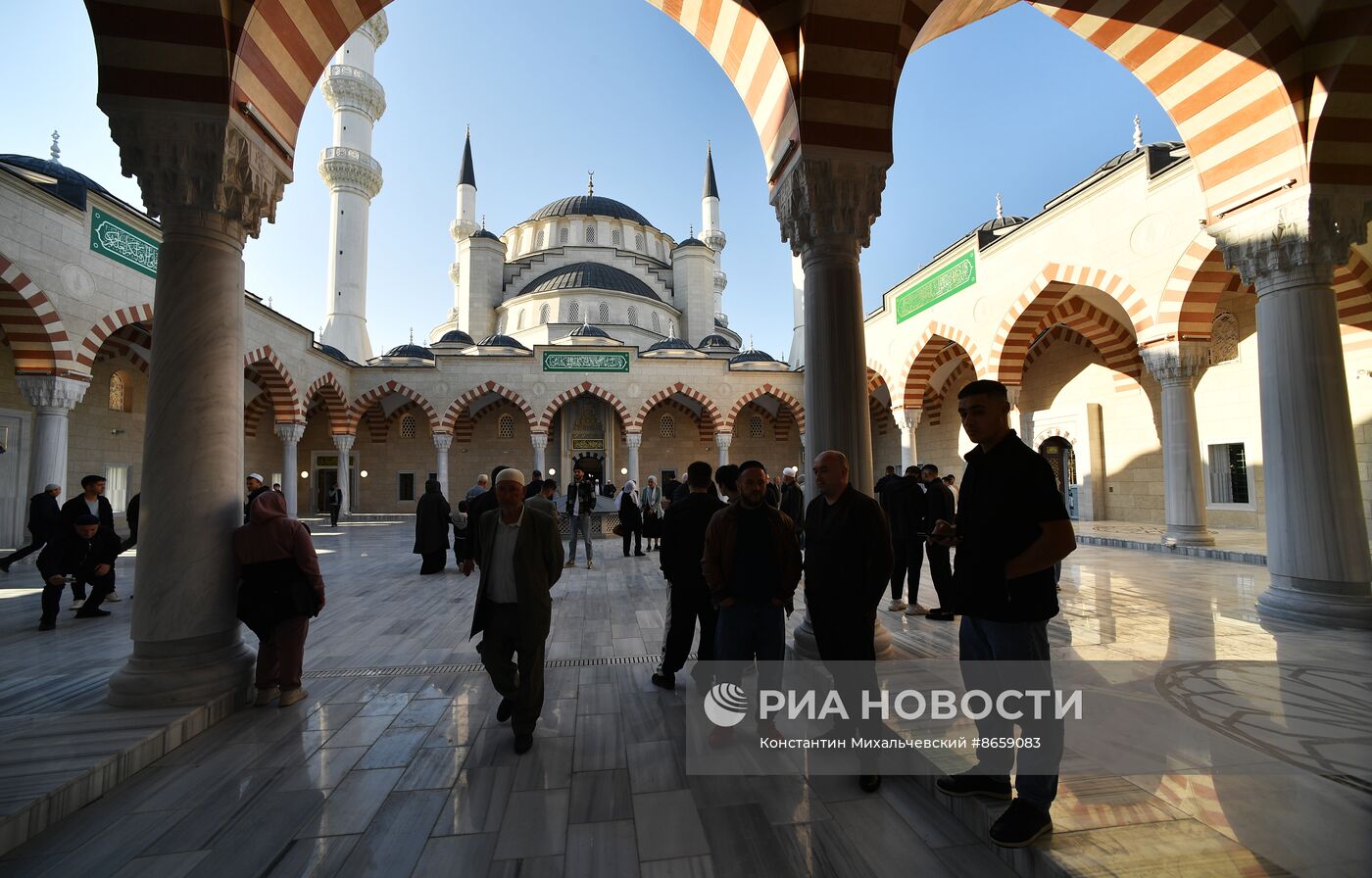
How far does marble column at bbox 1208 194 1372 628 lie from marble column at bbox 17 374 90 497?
13.8 m

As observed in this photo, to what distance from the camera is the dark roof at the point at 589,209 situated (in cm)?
3081

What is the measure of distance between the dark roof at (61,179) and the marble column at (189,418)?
8.65 meters

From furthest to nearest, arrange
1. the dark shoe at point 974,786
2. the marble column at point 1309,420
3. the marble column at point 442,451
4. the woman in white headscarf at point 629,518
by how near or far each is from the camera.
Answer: the marble column at point 442,451
the woman in white headscarf at point 629,518
the marble column at point 1309,420
the dark shoe at point 974,786

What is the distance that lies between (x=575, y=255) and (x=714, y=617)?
1133 inches

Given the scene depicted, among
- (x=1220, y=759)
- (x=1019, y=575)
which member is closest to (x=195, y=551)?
(x=1019, y=575)

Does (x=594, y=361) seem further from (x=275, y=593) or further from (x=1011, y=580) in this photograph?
(x=1011, y=580)

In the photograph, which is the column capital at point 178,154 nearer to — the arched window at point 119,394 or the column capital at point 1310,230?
the column capital at point 1310,230

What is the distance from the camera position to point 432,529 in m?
7.25

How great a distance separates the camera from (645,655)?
3.90 meters

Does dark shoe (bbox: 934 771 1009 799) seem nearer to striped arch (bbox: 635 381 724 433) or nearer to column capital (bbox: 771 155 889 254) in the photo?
column capital (bbox: 771 155 889 254)

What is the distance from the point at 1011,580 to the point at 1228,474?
469 inches

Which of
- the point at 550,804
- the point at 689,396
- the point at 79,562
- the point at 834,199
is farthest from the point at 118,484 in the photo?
the point at 834,199

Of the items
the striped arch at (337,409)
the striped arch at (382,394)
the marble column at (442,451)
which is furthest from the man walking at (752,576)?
the striped arch at (337,409)

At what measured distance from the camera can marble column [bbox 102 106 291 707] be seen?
9.64 feet
